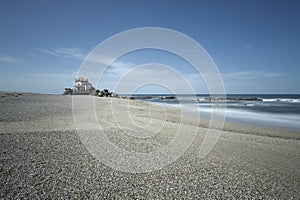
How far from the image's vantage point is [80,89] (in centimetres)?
5775

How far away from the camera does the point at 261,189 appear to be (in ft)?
13.9

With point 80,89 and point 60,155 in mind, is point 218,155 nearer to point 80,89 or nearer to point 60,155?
point 60,155

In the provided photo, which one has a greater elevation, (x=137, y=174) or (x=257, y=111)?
(x=257, y=111)

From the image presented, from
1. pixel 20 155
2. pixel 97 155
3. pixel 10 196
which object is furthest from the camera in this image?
pixel 97 155

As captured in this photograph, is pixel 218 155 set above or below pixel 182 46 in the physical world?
below

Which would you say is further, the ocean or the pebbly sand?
the ocean

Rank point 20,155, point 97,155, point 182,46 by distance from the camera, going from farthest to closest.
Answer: point 182,46 < point 97,155 < point 20,155

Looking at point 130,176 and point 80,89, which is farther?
point 80,89

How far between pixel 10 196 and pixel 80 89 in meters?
57.7

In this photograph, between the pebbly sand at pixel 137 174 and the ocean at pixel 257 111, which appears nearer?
the pebbly sand at pixel 137 174

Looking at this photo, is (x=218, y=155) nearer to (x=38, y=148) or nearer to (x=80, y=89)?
(x=38, y=148)

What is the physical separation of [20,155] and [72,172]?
1.94m

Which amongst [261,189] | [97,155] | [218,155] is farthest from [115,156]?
[261,189]

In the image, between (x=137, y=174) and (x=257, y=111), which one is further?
(x=257, y=111)
